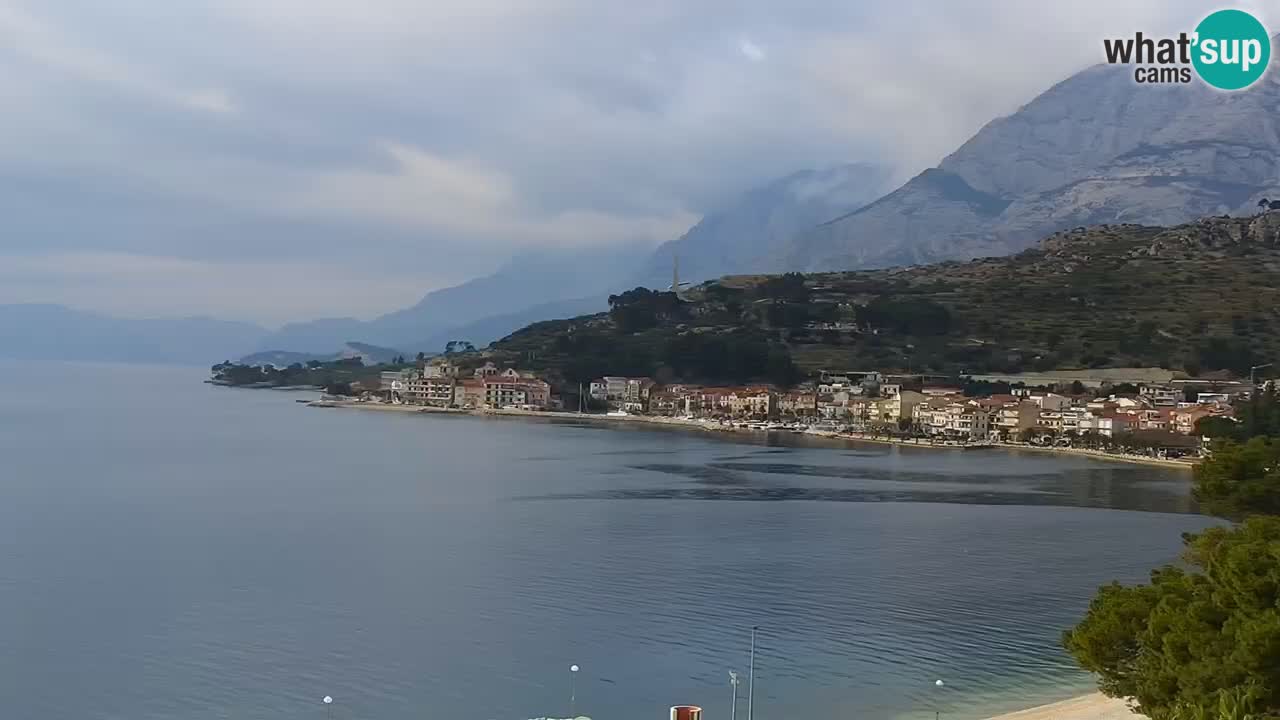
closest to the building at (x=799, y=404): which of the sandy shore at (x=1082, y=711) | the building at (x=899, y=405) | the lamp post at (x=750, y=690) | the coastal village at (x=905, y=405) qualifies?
the coastal village at (x=905, y=405)

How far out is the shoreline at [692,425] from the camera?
45.4 meters

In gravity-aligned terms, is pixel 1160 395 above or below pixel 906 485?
above

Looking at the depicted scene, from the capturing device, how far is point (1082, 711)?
35.5 feet

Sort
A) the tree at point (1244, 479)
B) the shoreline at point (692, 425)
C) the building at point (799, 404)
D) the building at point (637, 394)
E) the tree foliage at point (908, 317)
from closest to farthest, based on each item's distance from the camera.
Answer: the tree at point (1244, 479) → the shoreline at point (692, 425) → the building at point (799, 404) → the building at point (637, 394) → the tree foliage at point (908, 317)

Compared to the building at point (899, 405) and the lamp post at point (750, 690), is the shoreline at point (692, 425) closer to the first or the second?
the building at point (899, 405)

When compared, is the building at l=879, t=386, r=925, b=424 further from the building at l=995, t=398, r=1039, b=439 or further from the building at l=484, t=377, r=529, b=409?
the building at l=484, t=377, r=529, b=409

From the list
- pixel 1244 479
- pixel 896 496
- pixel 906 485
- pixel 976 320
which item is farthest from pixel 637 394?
pixel 1244 479

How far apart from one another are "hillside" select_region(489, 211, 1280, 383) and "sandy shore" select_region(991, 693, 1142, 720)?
4940 cm

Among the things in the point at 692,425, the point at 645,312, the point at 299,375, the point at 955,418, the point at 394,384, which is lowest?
the point at 692,425

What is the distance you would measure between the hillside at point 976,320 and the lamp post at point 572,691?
50.5 m

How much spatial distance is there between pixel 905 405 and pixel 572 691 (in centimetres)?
4645

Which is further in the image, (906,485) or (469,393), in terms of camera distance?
(469,393)

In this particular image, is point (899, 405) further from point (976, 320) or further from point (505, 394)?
point (505, 394)

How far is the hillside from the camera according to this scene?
6128 centimetres
